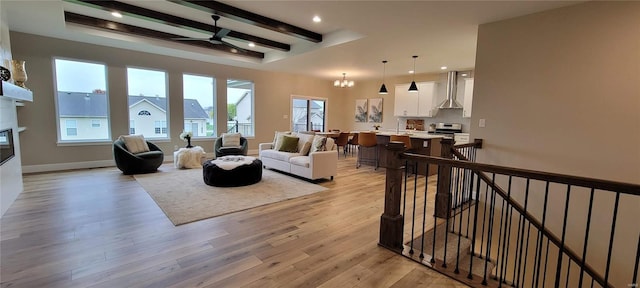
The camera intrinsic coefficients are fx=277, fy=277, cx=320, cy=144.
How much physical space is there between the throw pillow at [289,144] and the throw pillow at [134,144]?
2.93m

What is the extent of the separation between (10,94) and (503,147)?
6245mm

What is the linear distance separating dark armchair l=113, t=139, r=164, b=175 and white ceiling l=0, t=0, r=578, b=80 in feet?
7.07

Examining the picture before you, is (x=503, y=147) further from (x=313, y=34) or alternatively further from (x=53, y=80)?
(x=53, y=80)

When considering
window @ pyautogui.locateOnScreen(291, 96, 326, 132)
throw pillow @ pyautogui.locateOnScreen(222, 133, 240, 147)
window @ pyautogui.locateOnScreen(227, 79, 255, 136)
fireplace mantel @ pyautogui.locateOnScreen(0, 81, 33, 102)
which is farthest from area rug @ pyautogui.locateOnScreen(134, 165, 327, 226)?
window @ pyautogui.locateOnScreen(291, 96, 326, 132)

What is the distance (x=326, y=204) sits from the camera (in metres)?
3.96

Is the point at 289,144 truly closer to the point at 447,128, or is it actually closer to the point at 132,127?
the point at 132,127

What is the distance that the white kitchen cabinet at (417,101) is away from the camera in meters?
8.38

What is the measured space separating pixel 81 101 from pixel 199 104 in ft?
8.19

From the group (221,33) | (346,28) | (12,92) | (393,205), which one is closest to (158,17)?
(221,33)

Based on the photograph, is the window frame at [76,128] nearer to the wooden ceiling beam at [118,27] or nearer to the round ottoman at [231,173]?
the wooden ceiling beam at [118,27]

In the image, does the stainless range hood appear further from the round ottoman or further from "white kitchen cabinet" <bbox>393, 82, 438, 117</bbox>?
the round ottoman

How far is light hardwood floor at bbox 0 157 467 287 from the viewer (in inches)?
84.5

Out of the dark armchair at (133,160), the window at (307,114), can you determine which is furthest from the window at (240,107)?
the dark armchair at (133,160)

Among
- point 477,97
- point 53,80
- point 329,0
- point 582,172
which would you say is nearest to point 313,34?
point 329,0
